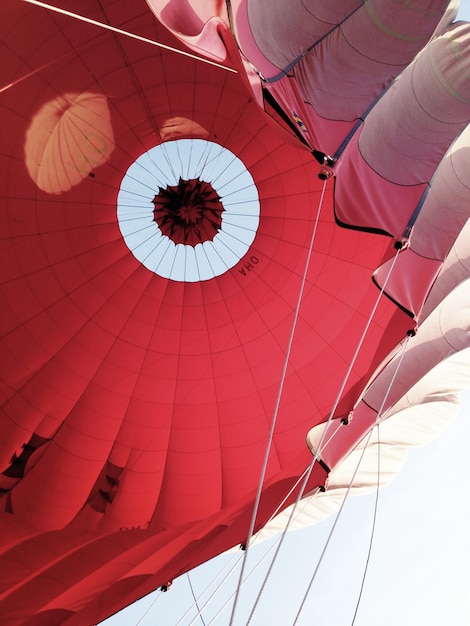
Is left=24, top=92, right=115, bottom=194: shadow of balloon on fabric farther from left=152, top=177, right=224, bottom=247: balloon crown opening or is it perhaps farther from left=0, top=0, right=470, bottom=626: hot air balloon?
left=152, top=177, right=224, bottom=247: balloon crown opening

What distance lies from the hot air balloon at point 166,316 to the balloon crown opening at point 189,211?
21 millimetres

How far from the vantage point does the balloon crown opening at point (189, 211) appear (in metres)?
7.34

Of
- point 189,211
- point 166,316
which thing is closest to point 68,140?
point 189,211

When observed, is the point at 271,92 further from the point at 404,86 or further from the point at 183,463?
the point at 183,463

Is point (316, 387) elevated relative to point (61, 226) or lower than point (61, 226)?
lower

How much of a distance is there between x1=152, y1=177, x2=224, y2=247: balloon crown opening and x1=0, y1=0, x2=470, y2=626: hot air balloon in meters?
0.02

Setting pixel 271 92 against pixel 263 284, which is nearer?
pixel 271 92

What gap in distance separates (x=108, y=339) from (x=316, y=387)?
7.34ft

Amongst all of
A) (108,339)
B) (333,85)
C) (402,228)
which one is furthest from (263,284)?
(333,85)

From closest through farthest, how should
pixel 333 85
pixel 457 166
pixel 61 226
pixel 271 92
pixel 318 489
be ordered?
1. pixel 271 92
2. pixel 333 85
3. pixel 457 166
4. pixel 318 489
5. pixel 61 226

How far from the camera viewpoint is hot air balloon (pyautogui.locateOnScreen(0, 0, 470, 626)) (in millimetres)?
6191

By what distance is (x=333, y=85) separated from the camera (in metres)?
4.79

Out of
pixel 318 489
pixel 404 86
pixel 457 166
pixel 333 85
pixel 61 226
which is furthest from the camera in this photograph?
pixel 61 226

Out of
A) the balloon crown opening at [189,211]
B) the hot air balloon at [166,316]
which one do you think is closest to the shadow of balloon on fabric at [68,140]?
the hot air balloon at [166,316]
